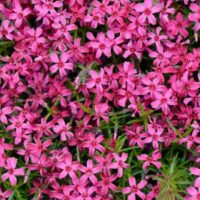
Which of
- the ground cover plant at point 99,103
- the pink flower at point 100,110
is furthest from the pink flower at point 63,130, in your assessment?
the pink flower at point 100,110

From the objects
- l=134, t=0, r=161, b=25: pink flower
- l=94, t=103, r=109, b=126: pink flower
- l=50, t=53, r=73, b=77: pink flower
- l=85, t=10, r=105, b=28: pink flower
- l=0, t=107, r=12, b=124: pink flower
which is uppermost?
l=134, t=0, r=161, b=25: pink flower

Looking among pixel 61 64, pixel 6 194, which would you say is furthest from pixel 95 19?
pixel 6 194

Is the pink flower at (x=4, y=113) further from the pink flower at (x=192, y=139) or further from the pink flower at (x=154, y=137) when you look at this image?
the pink flower at (x=192, y=139)

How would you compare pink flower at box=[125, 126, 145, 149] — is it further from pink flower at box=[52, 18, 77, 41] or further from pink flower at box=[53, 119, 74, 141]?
pink flower at box=[52, 18, 77, 41]

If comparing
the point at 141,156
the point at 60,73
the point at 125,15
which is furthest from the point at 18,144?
the point at 125,15

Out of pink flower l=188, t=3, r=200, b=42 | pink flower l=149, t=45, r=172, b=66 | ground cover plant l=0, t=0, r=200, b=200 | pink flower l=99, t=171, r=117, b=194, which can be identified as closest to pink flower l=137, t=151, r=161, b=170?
ground cover plant l=0, t=0, r=200, b=200

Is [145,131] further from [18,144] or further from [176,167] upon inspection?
[18,144]

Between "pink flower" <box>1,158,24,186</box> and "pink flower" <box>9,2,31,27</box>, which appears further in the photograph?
"pink flower" <box>9,2,31,27</box>
